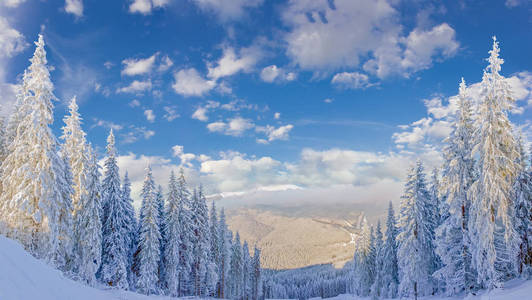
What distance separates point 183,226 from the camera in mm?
38656

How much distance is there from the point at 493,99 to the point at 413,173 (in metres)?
14.6

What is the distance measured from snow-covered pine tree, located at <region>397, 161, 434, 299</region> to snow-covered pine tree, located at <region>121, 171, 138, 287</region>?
2888 centimetres

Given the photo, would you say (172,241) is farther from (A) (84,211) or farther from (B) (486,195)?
(B) (486,195)

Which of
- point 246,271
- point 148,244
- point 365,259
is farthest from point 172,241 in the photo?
point 365,259

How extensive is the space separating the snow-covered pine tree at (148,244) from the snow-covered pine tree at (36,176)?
8623 mm

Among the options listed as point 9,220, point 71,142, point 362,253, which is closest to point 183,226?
point 71,142

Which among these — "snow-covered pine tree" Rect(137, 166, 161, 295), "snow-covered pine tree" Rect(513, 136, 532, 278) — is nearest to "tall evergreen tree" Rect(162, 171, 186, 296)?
"snow-covered pine tree" Rect(137, 166, 161, 295)

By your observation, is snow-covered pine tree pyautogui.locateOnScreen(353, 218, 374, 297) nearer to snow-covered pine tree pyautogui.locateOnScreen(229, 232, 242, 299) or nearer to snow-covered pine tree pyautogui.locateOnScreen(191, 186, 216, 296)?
snow-covered pine tree pyautogui.locateOnScreen(229, 232, 242, 299)

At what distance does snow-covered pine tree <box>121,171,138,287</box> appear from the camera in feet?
108

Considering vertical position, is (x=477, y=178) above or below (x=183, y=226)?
above

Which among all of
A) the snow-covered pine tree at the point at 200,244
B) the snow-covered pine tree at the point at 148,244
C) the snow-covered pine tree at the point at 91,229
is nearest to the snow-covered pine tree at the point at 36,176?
the snow-covered pine tree at the point at 91,229

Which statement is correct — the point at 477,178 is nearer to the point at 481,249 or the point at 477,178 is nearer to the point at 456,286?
the point at 481,249

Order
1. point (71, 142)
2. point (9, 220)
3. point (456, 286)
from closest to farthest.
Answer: point (9, 220) < point (456, 286) < point (71, 142)

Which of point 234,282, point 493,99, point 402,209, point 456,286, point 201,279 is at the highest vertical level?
point 493,99
